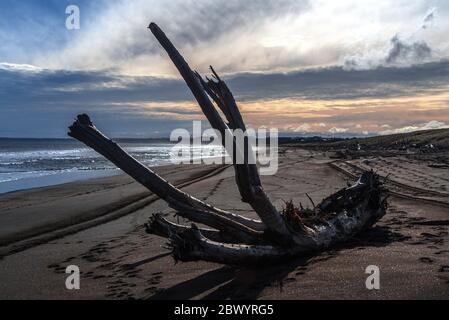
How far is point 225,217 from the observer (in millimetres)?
5746

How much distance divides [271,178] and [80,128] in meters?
13.6

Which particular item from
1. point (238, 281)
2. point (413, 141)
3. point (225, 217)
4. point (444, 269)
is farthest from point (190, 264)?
point (413, 141)

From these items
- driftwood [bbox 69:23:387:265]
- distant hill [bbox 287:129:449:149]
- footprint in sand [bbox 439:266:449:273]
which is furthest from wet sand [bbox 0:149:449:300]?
distant hill [bbox 287:129:449:149]

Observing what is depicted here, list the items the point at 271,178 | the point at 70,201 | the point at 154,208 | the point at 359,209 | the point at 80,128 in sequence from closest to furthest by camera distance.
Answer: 1. the point at 80,128
2. the point at 359,209
3. the point at 154,208
4. the point at 70,201
5. the point at 271,178

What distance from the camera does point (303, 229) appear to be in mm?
5723

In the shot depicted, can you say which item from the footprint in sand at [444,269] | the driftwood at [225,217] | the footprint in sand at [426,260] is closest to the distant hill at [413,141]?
the footprint in sand at [426,260]

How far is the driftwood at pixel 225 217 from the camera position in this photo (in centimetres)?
483

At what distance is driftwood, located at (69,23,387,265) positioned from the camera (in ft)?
15.9

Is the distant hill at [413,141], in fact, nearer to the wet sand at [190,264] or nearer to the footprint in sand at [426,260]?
the wet sand at [190,264]

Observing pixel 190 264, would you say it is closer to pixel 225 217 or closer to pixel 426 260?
pixel 225 217
